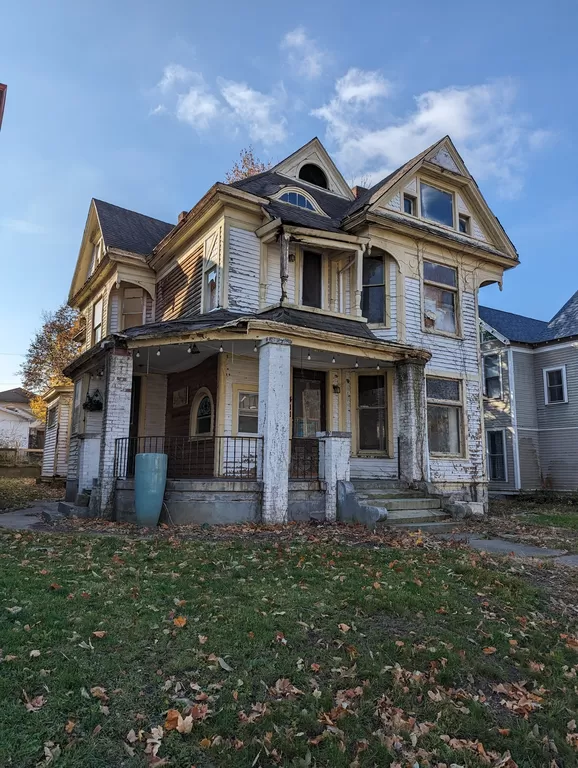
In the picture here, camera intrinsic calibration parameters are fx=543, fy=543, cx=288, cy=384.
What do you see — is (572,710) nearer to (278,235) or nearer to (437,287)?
(278,235)

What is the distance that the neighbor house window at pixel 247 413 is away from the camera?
12.4 metres

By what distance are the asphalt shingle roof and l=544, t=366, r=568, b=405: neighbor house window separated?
663 inches

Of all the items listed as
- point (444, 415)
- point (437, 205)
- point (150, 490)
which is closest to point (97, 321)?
point (150, 490)

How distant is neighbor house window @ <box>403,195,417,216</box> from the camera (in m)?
14.6

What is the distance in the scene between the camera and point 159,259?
1549cm

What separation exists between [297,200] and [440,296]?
4.64 metres

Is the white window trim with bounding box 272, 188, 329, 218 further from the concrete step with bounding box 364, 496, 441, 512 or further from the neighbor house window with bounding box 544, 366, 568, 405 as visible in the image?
the neighbor house window with bounding box 544, 366, 568, 405

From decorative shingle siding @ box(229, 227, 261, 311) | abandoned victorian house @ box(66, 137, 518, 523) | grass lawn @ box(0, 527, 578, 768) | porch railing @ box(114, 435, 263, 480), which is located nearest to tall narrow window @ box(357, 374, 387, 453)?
abandoned victorian house @ box(66, 137, 518, 523)

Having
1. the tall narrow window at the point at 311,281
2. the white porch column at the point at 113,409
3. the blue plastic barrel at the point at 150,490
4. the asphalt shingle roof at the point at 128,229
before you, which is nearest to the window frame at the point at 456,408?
the tall narrow window at the point at 311,281

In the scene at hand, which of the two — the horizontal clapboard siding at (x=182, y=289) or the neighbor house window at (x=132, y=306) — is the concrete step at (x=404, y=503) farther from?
the neighbor house window at (x=132, y=306)

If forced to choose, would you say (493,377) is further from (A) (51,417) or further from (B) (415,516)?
(A) (51,417)

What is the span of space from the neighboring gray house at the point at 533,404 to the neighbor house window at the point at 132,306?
15.5 m

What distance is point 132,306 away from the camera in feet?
56.4

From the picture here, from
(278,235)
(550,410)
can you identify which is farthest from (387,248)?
(550,410)
